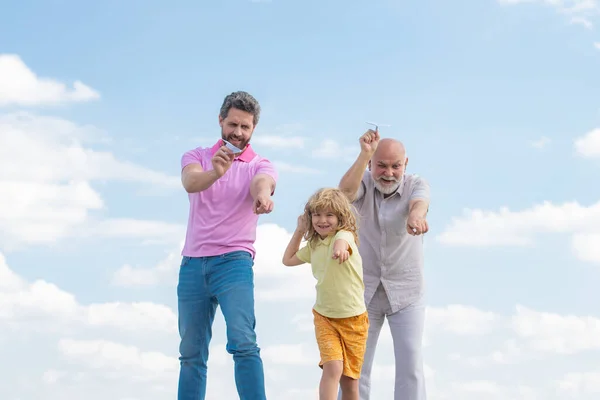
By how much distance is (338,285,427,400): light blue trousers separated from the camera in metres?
7.79

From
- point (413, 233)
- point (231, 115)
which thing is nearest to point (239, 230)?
point (231, 115)

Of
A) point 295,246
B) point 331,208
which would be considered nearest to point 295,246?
point 295,246

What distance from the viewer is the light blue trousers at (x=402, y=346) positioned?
7.79 metres

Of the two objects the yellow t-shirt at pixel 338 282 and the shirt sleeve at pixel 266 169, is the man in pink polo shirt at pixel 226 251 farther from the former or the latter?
the yellow t-shirt at pixel 338 282

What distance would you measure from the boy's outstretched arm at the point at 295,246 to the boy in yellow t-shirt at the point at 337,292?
88 mm

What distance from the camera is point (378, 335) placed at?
26.0ft

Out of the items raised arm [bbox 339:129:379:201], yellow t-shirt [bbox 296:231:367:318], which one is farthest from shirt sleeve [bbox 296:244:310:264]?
raised arm [bbox 339:129:379:201]

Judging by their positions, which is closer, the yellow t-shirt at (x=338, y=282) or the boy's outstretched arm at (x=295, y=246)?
the yellow t-shirt at (x=338, y=282)

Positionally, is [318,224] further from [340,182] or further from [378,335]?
[378,335]

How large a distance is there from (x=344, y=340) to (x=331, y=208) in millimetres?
1114

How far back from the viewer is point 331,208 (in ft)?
24.0

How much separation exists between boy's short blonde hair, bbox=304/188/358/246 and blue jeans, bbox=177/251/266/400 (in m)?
0.58

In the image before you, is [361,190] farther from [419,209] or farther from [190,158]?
[190,158]

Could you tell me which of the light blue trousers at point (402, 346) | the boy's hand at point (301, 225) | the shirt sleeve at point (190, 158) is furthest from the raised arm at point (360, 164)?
the shirt sleeve at point (190, 158)
